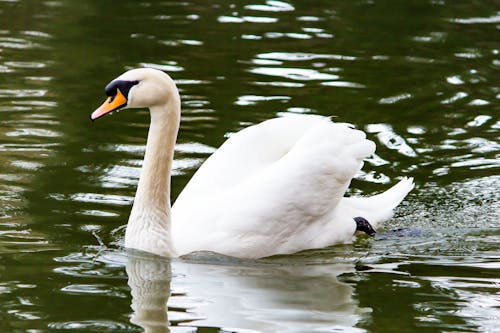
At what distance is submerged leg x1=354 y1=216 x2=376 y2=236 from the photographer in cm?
926

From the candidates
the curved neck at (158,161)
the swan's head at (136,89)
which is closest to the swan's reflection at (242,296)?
the curved neck at (158,161)

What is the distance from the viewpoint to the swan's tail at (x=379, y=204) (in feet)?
31.1

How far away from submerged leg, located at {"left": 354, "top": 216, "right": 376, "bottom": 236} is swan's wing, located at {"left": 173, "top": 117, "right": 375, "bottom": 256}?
0.10m

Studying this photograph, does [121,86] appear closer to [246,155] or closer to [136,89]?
[136,89]

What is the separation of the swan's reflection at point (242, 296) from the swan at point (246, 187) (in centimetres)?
20

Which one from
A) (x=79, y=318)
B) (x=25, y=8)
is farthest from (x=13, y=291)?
(x=25, y=8)

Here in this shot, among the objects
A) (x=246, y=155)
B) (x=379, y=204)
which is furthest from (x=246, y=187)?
(x=379, y=204)

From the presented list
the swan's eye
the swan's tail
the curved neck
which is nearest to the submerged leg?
the swan's tail

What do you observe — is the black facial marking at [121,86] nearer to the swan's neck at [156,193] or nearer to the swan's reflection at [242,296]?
the swan's neck at [156,193]

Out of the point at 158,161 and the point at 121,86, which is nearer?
the point at 121,86

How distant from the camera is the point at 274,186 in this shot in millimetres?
8523

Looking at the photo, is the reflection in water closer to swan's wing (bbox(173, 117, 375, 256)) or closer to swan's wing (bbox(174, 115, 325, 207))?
swan's wing (bbox(173, 117, 375, 256))

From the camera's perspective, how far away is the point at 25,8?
54.9 feet

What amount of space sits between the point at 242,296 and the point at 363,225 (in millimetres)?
1814
